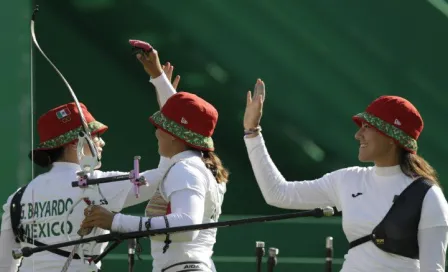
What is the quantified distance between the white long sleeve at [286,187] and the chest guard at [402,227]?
0.36 metres

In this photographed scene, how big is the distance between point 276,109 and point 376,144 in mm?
3006

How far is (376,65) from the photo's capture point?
8102 mm

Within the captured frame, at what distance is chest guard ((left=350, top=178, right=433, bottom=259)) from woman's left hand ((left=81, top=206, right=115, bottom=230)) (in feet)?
3.45

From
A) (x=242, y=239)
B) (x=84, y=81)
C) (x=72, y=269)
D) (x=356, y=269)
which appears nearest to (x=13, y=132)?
(x=84, y=81)

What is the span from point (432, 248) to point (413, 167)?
401mm

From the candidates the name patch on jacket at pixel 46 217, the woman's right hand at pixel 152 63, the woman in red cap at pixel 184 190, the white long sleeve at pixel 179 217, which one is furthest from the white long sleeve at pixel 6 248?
the woman's right hand at pixel 152 63

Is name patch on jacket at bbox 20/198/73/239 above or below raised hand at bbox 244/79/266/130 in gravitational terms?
below

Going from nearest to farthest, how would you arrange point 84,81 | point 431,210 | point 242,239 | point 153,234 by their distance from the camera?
point 153,234 → point 431,210 → point 242,239 → point 84,81

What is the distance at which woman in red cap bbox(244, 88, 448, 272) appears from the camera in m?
4.92

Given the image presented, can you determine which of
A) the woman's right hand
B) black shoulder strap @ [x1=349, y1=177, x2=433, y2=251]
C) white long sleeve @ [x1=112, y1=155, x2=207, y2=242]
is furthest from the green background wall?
white long sleeve @ [x1=112, y1=155, x2=207, y2=242]

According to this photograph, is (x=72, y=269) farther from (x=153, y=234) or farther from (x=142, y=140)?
(x=142, y=140)

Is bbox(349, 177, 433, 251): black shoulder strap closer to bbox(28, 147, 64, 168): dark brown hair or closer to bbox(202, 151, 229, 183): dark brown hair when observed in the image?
bbox(202, 151, 229, 183): dark brown hair

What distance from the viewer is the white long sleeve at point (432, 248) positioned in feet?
15.9

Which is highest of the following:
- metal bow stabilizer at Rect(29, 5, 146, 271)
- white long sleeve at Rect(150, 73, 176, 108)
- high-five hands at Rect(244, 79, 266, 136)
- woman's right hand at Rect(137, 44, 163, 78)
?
woman's right hand at Rect(137, 44, 163, 78)
